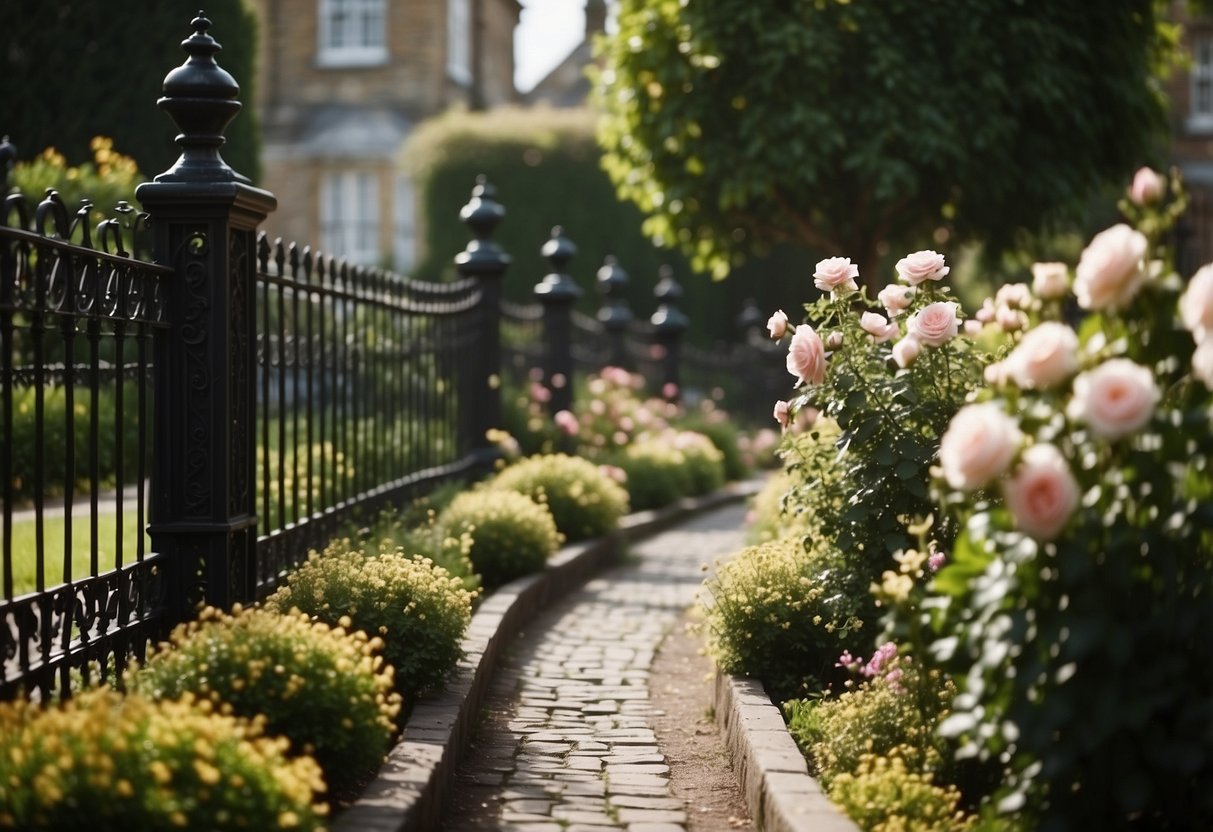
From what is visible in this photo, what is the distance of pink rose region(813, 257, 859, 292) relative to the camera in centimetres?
561

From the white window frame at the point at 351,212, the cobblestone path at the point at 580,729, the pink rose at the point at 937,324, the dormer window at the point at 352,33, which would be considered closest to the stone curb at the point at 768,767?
the cobblestone path at the point at 580,729

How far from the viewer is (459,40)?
93.7ft

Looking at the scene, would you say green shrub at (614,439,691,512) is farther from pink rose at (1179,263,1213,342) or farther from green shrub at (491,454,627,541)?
pink rose at (1179,263,1213,342)

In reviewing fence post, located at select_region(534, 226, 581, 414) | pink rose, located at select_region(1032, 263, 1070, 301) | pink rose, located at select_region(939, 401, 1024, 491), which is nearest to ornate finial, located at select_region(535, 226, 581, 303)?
fence post, located at select_region(534, 226, 581, 414)

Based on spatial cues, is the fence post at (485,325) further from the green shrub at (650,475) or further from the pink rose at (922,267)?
the pink rose at (922,267)

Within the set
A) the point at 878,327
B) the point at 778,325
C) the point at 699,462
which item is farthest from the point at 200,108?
the point at 699,462

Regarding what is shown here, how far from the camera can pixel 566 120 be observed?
943 inches

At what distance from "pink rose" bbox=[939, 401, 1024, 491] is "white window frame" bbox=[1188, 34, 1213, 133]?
29.5 meters

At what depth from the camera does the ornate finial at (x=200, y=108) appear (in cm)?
531

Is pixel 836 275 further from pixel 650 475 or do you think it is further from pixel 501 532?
pixel 650 475

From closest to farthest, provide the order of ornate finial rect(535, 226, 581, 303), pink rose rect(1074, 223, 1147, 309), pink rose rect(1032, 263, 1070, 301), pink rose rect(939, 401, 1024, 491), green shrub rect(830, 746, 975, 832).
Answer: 1. pink rose rect(939, 401, 1024, 491)
2. pink rose rect(1074, 223, 1147, 309)
3. pink rose rect(1032, 263, 1070, 301)
4. green shrub rect(830, 746, 975, 832)
5. ornate finial rect(535, 226, 581, 303)

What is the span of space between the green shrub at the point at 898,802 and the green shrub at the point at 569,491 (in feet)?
18.1

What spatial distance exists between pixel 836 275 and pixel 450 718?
2.13m

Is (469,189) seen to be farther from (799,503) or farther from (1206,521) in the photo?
(1206,521)
